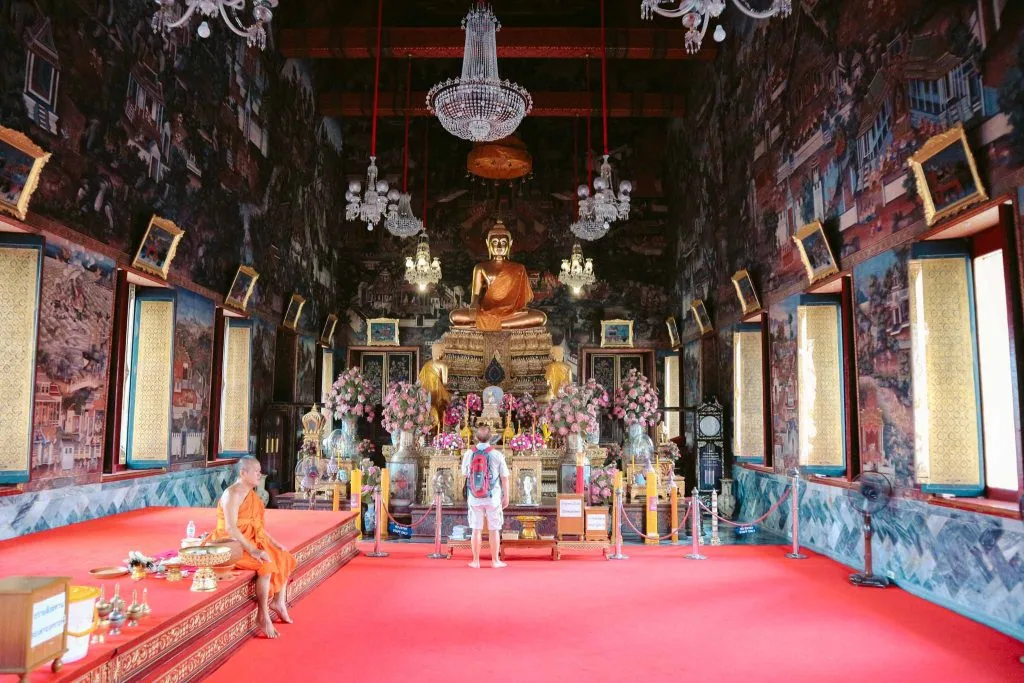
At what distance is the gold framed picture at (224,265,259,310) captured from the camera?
9438mm

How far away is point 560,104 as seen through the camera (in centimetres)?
1384

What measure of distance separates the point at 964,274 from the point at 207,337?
8.33 m

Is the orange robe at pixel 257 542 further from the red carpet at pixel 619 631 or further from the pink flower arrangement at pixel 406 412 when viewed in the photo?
the pink flower arrangement at pixel 406 412

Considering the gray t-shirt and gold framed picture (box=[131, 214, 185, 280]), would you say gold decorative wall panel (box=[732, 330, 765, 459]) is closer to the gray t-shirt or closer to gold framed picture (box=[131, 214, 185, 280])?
the gray t-shirt

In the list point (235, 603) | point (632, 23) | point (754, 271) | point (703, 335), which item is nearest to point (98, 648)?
point (235, 603)

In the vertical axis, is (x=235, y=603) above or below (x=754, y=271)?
below

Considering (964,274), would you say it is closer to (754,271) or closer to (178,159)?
(754,271)

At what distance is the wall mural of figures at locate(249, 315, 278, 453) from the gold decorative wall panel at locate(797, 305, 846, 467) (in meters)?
7.68

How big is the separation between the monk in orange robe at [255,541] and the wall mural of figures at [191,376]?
4.10m

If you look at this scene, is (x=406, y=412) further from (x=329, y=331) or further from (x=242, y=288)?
(x=329, y=331)

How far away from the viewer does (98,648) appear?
2.95 m

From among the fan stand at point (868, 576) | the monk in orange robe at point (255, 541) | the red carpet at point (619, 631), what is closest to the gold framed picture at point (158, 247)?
the monk in orange robe at point (255, 541)

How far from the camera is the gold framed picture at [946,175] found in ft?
15.7

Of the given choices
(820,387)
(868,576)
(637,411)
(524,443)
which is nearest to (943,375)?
(868,576)
